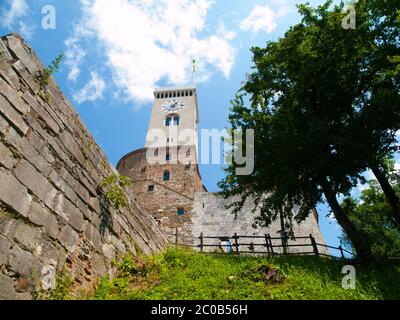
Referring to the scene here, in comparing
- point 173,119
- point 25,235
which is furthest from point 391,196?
point 173,119

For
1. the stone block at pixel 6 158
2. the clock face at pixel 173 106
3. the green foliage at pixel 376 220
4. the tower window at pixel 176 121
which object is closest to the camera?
the stone block at pixel 6 158

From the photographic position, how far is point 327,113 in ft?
42.2

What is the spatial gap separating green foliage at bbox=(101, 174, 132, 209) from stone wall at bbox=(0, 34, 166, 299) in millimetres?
214

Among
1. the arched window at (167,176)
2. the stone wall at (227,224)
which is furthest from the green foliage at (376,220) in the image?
the arched window at (167,176)

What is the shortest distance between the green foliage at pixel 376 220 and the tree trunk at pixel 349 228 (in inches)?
473

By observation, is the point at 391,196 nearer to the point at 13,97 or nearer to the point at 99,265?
the point at 99,265

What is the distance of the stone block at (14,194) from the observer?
4.00 meters

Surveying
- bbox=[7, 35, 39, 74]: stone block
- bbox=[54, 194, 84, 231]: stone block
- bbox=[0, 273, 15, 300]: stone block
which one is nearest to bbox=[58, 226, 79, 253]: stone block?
bbox=[54, 194, 84, 231]: stone block

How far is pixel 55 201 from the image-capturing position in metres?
5.15

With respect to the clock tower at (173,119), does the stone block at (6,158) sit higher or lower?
lower

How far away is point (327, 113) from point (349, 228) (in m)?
4.61

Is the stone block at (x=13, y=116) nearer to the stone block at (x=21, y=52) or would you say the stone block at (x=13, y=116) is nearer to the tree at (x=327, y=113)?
the stone block at (x=21, y=52)
